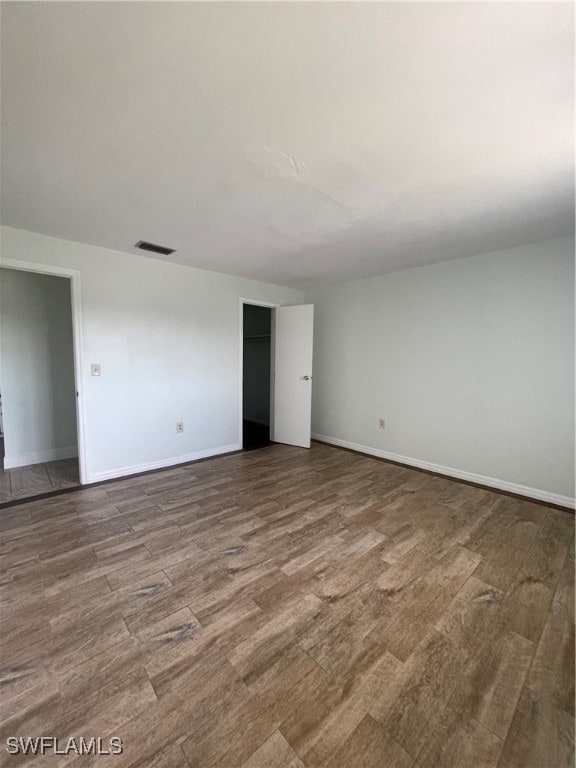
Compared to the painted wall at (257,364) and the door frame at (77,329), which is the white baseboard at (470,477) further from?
the door frame at (77,329)

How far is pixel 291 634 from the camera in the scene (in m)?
1.47

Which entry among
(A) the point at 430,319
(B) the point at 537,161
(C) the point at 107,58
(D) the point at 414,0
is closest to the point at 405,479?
(A) the point at 430,319

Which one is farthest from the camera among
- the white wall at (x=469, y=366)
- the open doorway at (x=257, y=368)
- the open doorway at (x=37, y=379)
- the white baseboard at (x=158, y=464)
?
the open doorway at (x=257, y=368)

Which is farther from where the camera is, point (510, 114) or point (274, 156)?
point (274, 156)

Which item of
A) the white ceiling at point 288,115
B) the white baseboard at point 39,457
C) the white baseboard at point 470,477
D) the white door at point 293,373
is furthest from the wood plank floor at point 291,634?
the white ceiling at point 288,115

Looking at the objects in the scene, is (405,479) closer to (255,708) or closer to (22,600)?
(255,708)

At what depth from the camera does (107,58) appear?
1.11 metres

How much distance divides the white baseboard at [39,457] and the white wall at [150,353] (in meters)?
1.24

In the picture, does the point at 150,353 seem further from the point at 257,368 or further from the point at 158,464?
the point at 257,368

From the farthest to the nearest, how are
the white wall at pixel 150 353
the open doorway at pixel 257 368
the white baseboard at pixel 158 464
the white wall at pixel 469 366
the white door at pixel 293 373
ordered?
the open doorway at pixel 257 368
the white door at pixel 293 373
the white baseboard at pixel 158 464
the white wall at pixel 150 353
the white wall at pixel 469 366

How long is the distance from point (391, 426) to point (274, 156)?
10.7 ft

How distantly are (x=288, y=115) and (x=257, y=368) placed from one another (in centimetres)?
484

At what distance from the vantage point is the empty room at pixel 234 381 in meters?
1.06

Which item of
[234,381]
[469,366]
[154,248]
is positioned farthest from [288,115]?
[234,381]
